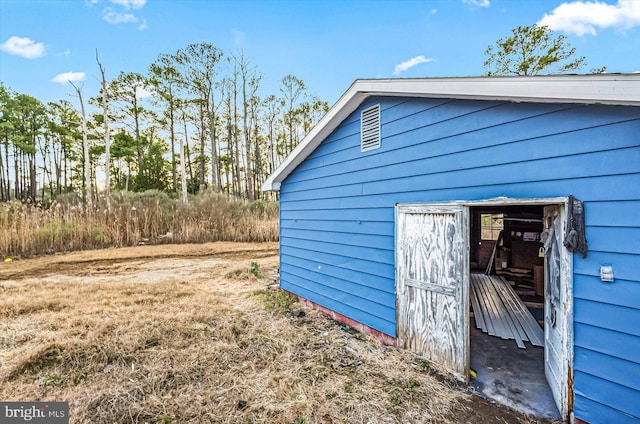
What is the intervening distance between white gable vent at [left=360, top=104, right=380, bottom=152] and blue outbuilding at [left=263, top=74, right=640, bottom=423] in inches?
0.8

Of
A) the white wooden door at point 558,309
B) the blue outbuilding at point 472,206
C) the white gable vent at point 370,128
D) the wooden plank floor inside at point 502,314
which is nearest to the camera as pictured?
the blue outbuilding at point 472,206

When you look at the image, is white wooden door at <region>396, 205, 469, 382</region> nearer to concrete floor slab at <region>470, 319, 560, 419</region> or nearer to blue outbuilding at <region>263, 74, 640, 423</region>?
blue outbuilding at <region>263, 74, 640, 423</region>

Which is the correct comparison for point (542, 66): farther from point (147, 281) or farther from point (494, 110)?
point (147, 281)

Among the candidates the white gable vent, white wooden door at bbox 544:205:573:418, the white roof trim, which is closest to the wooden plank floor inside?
white wooden door at bbox 544:205:573:418

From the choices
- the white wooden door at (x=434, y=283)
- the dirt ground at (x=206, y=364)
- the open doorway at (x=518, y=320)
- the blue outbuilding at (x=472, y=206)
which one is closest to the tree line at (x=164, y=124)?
the dirt ground at (x=206, y=364)

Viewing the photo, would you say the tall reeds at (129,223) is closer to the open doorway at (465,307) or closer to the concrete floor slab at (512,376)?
the open doorway at (465,307)

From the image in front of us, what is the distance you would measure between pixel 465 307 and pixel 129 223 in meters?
11.8

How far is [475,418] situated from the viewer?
2.25 m

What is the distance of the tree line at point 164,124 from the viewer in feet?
65.6

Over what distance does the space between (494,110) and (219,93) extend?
2286cm

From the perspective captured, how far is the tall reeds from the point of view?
28.3ft

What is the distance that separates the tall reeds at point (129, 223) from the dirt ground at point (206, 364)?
4334mm

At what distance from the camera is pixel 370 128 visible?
12.2 ft

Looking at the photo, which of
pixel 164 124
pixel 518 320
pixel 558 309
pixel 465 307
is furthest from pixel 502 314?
pixel 164 124
